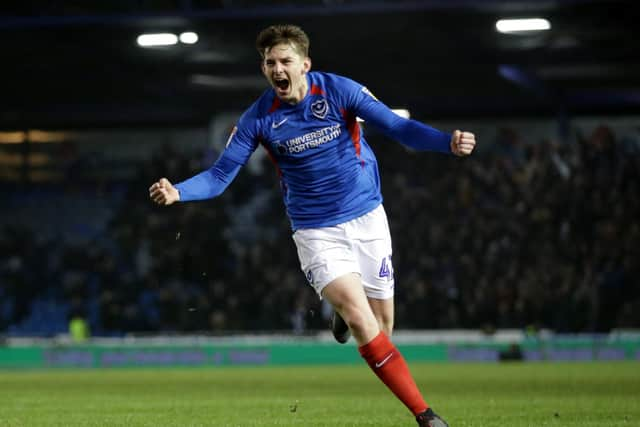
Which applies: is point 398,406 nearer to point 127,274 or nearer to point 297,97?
point 297,97

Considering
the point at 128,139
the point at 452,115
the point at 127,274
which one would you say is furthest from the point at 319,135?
the point at 128,139

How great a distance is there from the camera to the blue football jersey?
668 cm

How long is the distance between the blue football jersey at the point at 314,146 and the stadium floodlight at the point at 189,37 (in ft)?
54.6

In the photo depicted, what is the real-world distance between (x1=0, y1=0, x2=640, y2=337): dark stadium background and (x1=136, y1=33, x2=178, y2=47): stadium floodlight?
1.64 ft

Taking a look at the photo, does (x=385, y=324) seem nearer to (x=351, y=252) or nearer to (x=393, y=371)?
(x=351, y=252)

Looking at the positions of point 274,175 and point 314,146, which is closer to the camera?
point 314,146

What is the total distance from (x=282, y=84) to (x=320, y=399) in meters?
5.27

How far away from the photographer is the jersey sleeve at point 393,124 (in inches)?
246

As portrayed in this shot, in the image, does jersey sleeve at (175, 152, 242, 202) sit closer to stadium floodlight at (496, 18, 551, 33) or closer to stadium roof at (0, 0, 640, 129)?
stadium roof at (0, 0, 640, 129)

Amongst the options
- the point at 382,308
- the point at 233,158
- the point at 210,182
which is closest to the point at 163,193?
the point at 210,182

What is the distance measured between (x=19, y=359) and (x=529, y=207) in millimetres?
11853

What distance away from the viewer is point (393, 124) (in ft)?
21.2

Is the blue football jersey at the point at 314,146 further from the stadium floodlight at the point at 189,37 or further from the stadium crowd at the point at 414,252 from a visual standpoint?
the stadium floodlight at the point at 189,37

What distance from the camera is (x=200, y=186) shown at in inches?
256
